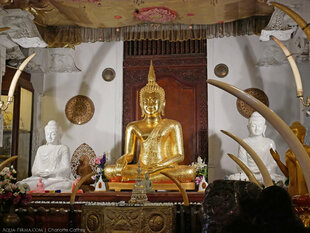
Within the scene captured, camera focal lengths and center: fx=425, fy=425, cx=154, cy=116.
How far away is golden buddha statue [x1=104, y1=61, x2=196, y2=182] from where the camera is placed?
18.4 feet

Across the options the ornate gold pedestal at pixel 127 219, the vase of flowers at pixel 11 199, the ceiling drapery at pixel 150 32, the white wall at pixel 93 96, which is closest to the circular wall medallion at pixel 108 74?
the white wall at pixel 93 96

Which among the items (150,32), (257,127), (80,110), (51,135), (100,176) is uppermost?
(150,32)

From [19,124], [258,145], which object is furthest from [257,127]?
[19,124]

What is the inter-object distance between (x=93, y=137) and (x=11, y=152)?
1.29 metres

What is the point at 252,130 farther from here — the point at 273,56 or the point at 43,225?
the point at 43,225

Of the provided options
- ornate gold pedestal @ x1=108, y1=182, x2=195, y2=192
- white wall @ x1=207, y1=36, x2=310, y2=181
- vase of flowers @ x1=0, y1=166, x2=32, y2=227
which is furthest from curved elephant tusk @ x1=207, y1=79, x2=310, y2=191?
white wall @ x1=207, y1=36, x2=310, y2=181

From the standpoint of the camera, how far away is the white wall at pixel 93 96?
22.4 ft

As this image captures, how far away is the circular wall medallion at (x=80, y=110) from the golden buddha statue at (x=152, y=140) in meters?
0.93

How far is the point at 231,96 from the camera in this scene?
6.65 m

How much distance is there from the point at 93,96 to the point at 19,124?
4.12 ft

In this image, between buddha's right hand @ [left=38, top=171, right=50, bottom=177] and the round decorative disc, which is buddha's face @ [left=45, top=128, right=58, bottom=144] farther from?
the round decorative disc

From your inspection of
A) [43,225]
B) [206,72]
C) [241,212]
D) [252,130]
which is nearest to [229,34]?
[206,72]

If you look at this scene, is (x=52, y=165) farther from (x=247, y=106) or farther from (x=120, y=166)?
(x=247, y=106)

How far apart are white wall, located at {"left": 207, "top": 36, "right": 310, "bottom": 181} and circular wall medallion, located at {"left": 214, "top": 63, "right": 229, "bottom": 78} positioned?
5 cm
